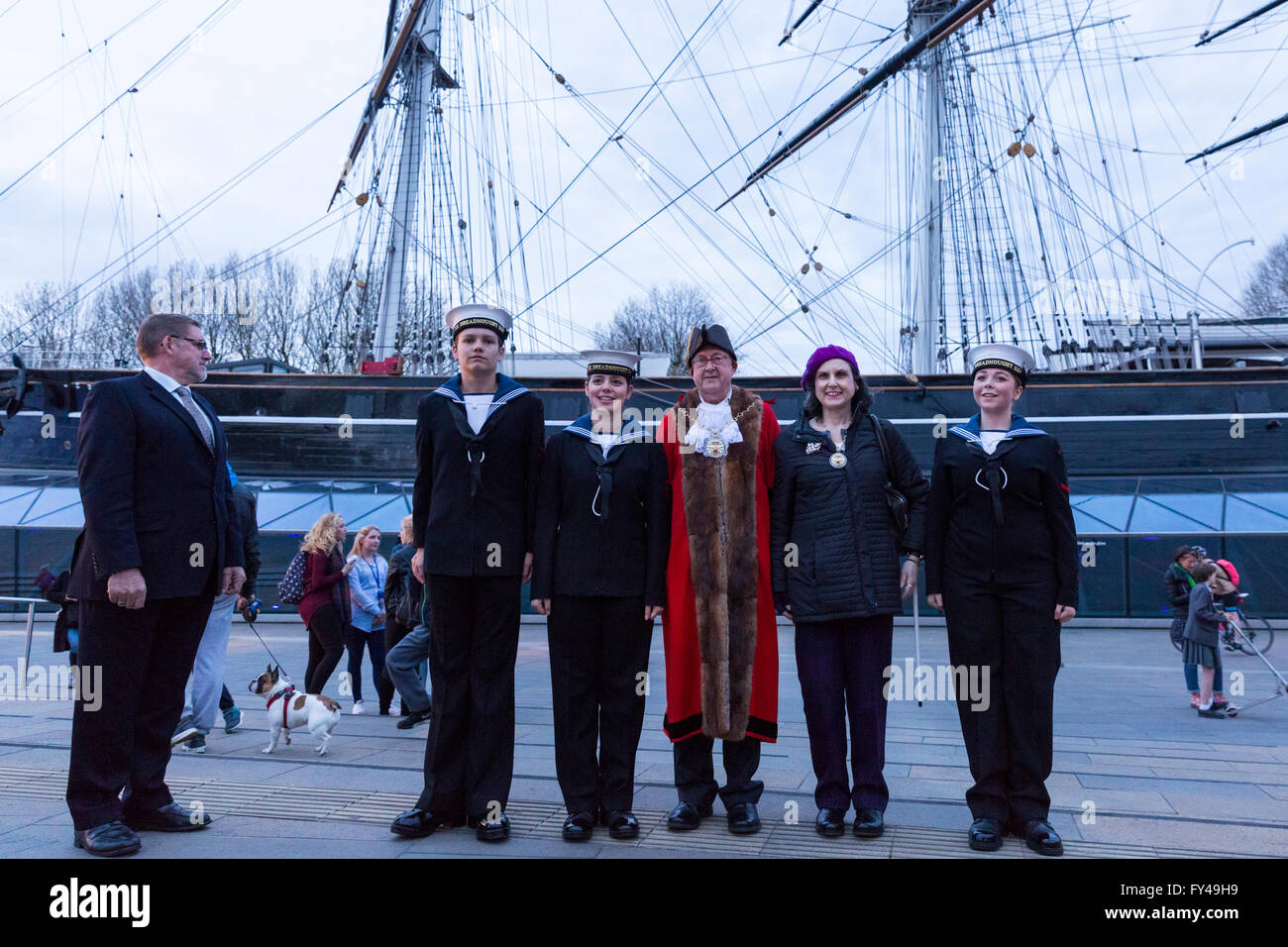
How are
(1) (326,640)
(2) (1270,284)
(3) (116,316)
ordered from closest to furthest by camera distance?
(1) (326,640) → (3) (116,316) → (2) (1270,284)

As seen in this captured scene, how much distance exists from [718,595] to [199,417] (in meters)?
2.44

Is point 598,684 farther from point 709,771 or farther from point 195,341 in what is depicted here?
point 195,341

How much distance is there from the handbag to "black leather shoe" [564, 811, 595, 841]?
5.93 ft

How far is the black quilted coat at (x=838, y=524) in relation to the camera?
4.28 meters

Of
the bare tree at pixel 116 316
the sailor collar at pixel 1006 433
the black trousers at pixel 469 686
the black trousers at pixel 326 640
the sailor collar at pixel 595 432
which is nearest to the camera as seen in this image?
the black trousers at pixel 469 686

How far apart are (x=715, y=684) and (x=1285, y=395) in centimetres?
1944

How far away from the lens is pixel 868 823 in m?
4.14

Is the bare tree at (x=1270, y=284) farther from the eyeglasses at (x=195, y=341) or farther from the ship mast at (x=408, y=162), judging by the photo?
the eyeglasses at (x=195, y=341)

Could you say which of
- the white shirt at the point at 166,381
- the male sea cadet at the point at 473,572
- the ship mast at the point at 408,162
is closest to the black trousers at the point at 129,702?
the white shirt at the point at 166,381

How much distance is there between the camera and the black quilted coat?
14.0 feet

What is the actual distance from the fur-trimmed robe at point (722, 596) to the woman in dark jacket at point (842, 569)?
141 millimetres

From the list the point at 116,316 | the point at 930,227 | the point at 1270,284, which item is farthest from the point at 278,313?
the point at 1270,284
